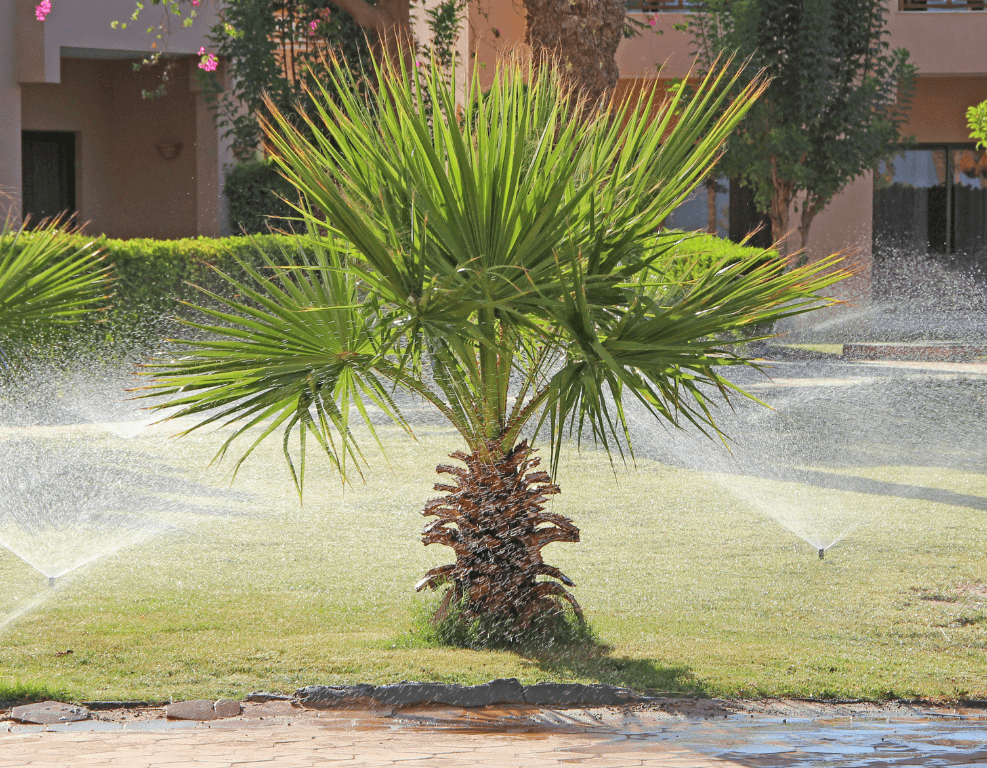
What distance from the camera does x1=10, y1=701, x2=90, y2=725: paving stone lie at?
410cm

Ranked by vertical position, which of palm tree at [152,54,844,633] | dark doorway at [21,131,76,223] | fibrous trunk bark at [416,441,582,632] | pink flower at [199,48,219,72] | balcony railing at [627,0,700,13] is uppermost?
balcony railing at [627,0,700,13]

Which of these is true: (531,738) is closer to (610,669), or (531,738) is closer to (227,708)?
(610,669)

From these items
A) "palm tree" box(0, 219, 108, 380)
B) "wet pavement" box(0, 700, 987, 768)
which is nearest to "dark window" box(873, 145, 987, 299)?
"palm tree" box(0, 219, 108, 380)

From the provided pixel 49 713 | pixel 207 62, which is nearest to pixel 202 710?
pixel 49 713

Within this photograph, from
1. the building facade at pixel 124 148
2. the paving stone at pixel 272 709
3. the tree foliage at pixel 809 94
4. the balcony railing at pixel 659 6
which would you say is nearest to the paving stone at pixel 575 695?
the paving stone at pixel 272 709

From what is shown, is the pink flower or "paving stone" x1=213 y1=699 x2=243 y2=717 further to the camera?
the pink flower

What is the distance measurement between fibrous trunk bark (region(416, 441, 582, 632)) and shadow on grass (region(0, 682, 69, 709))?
1441 mm

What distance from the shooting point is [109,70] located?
18297mm

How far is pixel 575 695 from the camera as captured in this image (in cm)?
436

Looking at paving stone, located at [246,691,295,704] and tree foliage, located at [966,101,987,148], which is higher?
tree foliage, located at [966,101,987,148]

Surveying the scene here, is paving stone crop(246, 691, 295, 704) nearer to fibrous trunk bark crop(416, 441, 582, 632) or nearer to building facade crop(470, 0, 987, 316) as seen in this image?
fibrous trunk bark crop(416, 441, 582, 632)

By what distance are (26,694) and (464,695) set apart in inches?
56.6

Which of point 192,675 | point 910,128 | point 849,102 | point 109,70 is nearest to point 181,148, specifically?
point 109,70

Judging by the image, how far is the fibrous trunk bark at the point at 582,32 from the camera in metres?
11.8
